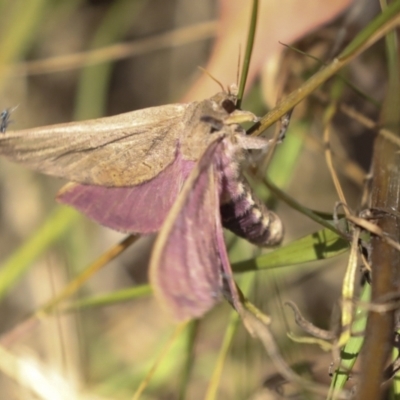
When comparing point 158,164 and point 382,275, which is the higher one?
point 158,164

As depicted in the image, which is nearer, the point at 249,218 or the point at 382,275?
the point at 382,275

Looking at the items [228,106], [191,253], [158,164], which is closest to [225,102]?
[228,106]

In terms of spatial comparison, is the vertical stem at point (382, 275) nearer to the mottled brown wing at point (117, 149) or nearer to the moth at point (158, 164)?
the moth at point (158, 164)

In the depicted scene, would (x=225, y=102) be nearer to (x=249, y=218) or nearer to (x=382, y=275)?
(x=249, y=218)

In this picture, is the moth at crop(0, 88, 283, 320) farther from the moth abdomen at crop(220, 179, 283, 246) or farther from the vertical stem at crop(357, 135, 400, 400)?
the vertical stem at crop(357, 135, 400, 400)

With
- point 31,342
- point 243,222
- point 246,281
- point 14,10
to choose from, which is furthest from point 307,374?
point 14,10

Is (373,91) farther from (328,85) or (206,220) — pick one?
(206,220)

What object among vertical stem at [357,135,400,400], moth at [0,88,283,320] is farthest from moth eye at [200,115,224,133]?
vertical stem at [357,135,400,400]
